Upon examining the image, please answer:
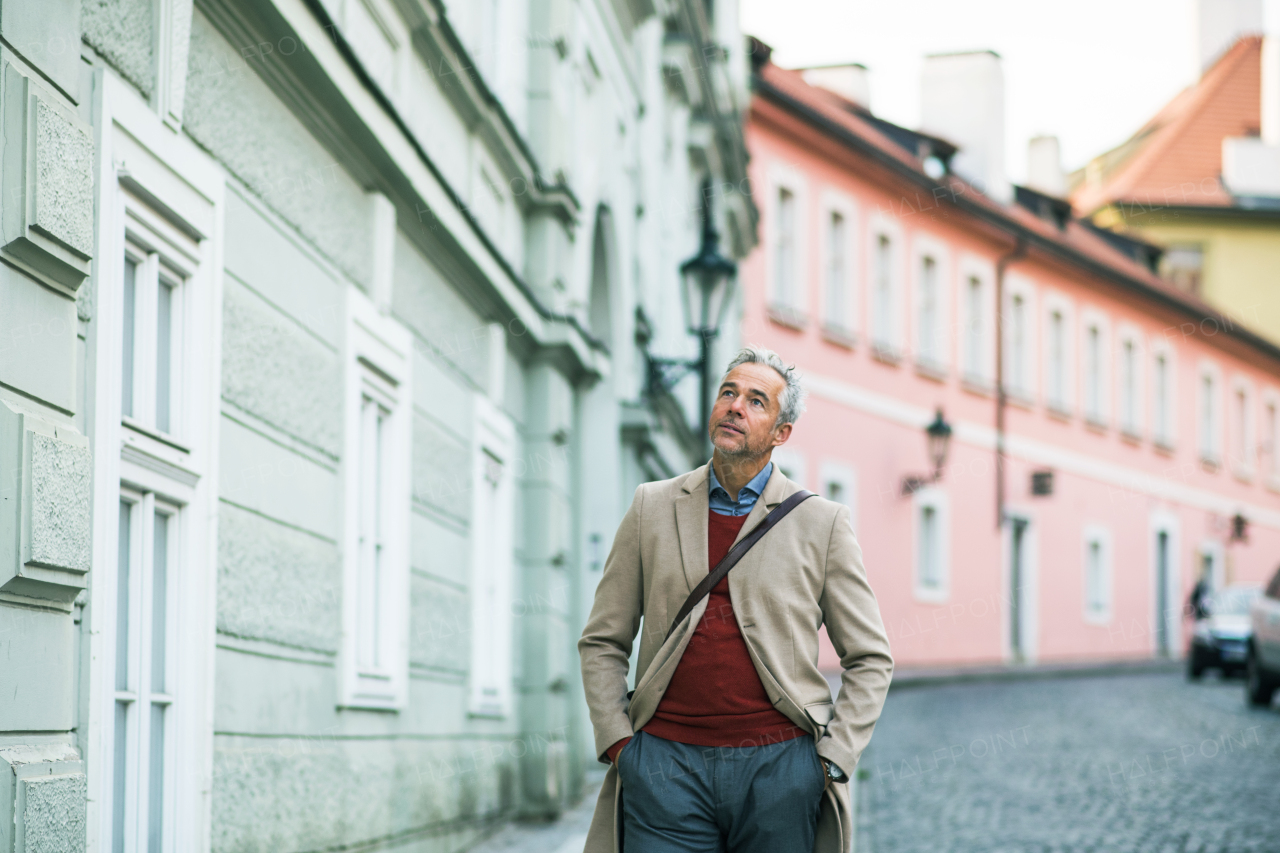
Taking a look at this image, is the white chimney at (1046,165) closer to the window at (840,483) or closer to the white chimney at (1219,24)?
the white chimney at (1219,24)

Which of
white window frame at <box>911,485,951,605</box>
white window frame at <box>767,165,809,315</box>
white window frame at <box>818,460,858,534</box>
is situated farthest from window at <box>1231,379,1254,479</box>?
white window frame at <box>767,165,809,315</box>

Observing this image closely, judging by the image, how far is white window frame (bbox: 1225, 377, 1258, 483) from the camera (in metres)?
42.2

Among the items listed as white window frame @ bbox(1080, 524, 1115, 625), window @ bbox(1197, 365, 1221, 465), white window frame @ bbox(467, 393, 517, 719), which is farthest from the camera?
window @ bbox(1197, 365, 1221, 465)

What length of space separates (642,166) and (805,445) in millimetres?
11322

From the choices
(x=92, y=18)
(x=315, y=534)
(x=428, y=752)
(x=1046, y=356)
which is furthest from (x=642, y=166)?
(x=1046, y=356)

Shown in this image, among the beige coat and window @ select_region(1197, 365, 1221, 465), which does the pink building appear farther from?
the beige coat

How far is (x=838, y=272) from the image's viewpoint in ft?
95.6

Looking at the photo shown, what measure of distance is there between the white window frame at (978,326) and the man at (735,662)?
28433 mm

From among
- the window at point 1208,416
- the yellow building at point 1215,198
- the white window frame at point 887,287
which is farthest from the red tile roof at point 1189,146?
the white window frame at point 887,287

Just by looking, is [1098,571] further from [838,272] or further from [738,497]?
[738,497]

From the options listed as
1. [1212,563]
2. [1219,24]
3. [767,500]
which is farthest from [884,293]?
[767,500]

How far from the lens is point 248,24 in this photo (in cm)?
553

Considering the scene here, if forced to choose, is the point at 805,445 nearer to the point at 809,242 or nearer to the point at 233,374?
the point at 809,242

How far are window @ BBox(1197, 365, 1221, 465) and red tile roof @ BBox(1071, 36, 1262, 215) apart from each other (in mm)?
A: 4639
